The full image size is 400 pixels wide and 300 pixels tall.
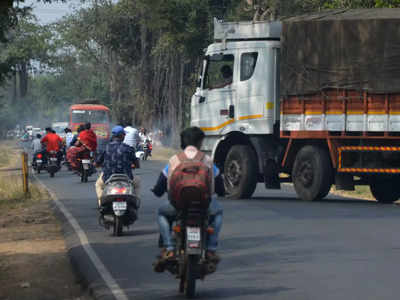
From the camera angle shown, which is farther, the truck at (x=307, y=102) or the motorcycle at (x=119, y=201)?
the truck at (x=307, y=102)

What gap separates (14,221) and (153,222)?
3.06 m

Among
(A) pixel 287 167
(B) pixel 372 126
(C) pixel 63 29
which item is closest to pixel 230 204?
(A) pixel 287 167

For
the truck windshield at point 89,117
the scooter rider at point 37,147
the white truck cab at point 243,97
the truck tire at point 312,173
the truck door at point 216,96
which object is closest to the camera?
the truck tire at point 312,173

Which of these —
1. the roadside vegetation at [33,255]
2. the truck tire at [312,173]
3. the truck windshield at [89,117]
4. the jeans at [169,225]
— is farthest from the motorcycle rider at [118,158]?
the truck windshield at [89,117]

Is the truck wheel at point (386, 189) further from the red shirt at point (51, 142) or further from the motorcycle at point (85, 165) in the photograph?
the red shirt at point (51, 142)

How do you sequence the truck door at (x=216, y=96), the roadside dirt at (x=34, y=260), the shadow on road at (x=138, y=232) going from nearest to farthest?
the roadside dirt at (x=34, y=260) → the shadow on road at (x=138, y=232) → the truck door at (x=216, y=96)

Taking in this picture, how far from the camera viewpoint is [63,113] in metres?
132

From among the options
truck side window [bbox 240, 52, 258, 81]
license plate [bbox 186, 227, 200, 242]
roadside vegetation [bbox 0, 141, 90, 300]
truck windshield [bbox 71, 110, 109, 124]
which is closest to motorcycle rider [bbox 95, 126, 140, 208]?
roadside vegetation [bbox 0, 141, 90, 300]

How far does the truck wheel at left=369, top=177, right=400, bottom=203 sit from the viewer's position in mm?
18797

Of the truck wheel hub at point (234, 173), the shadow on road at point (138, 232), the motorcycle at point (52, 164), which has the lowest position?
the motorcycle at point (52, 164)

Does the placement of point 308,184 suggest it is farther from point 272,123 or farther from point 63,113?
point 63,113

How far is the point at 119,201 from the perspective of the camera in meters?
12.5

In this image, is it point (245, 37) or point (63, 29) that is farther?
point (63, 29)

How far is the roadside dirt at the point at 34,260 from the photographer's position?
29.5ft
